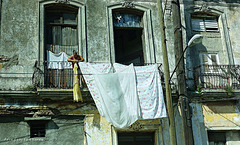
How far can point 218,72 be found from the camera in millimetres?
14883

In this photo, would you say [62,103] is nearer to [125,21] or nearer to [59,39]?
[59,39]

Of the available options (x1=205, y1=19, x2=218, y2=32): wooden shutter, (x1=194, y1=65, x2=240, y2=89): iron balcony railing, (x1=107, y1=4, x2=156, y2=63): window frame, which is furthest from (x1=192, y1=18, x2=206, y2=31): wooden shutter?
(x1=107, y1=4, x2=156, y2=63): window frame

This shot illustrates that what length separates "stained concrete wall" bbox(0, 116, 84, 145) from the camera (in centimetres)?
1227

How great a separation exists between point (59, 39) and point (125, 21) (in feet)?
9.06

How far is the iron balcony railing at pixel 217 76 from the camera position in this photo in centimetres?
1444

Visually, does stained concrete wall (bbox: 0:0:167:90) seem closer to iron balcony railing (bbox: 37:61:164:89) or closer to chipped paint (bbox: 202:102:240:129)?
iron balcony railing (bbox: 37:61:164:89)

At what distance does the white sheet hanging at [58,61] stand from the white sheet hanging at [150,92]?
6.07 feet

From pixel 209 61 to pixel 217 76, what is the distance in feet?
2.60

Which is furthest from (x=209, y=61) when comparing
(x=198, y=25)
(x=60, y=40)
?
(x=60, y=40)

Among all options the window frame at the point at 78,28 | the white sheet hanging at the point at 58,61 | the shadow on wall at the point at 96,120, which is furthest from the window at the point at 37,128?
the white sheet hanging at the point at 58,61

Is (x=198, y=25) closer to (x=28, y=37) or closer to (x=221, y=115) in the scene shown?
(x=221, y=115)

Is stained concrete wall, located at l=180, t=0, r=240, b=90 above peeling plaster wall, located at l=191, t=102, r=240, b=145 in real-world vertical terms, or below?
above

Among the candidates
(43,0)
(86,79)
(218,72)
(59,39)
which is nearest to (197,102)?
(218,72)

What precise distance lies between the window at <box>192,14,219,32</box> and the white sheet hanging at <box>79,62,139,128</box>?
4316 millimetres
